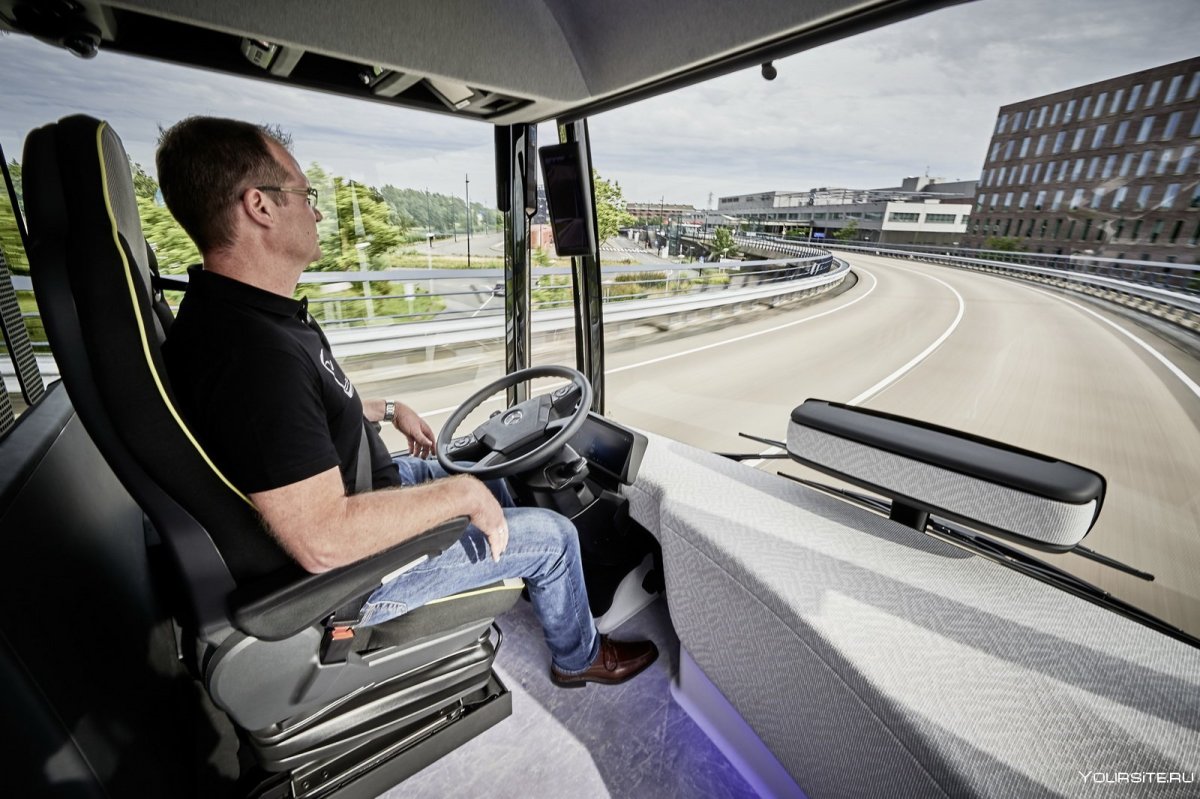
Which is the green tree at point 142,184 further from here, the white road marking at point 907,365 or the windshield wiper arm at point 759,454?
the white road marking at point 907,365

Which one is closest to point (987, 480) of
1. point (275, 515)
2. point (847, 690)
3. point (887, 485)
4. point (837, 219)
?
point (887, 485)

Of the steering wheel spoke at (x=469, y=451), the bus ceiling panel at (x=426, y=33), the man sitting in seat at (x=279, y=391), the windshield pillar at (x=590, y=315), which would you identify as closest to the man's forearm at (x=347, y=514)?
the man sitting in seat at (x=279, y=391)

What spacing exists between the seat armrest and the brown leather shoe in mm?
881

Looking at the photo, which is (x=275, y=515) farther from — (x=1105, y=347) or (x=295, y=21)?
(x=1105, y=347)

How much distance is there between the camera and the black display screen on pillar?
7.73ft

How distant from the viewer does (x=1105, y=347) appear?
143 cm

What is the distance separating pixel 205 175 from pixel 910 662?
5.91ft

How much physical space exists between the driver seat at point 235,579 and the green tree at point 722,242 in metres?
2.29

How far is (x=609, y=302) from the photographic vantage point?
3.26 metres

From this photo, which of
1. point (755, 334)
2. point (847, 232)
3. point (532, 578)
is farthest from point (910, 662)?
point (755, 334)

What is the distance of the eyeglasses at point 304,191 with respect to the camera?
1131mm

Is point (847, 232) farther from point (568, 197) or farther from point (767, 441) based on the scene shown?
point (568, 197)

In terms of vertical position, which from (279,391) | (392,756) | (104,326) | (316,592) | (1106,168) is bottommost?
(392,756)

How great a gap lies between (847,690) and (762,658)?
26 centimetres
